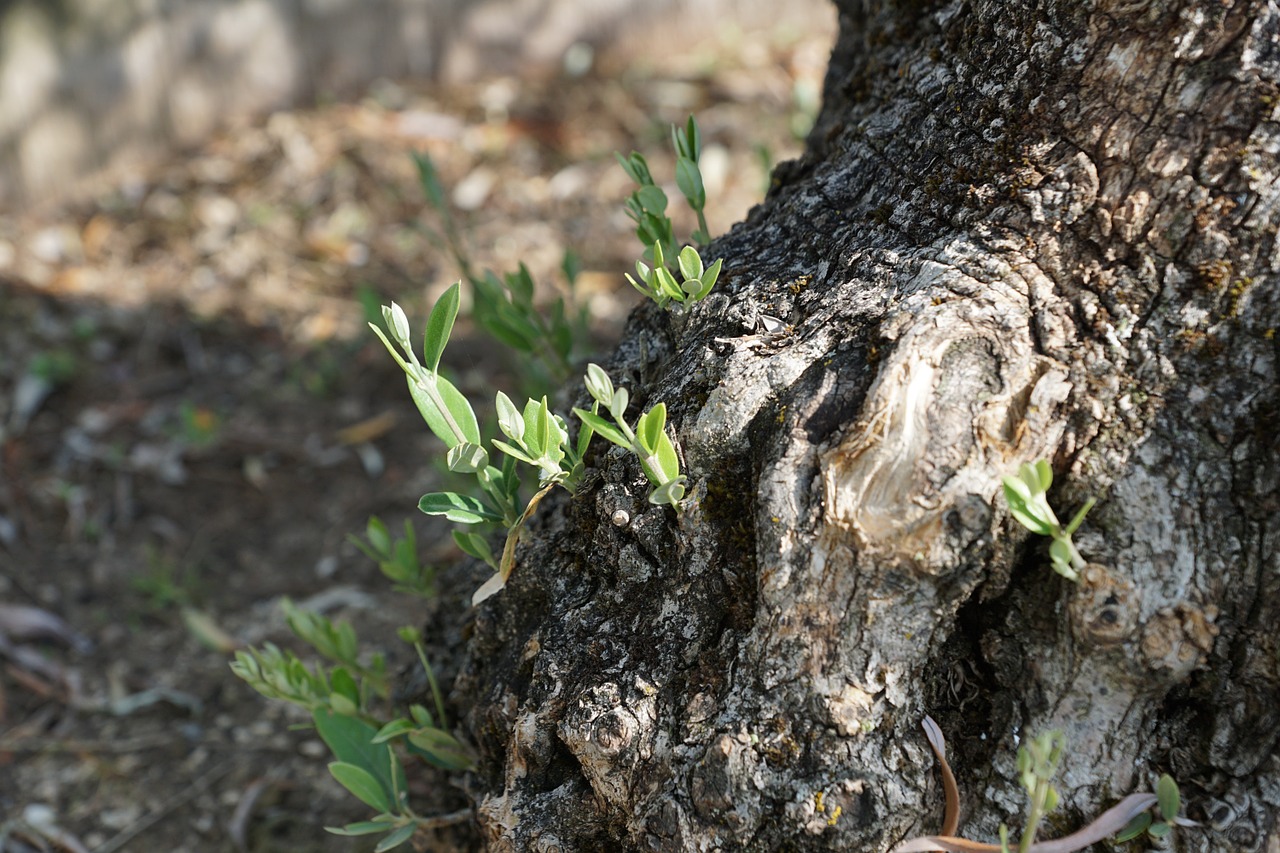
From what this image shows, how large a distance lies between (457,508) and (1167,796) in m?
0.93

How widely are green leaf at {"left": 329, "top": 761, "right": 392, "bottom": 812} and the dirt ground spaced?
22 cm

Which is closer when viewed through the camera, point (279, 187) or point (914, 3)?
point (914, 3)

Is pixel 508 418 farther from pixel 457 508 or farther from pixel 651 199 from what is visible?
pixel 651 199

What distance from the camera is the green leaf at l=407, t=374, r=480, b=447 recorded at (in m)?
1.32

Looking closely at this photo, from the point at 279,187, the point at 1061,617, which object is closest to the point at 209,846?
the point at 1061,617

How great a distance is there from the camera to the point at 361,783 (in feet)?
4.90

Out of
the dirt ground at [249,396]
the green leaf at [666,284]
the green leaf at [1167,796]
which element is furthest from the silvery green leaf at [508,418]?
the green leaf at [1167,796]

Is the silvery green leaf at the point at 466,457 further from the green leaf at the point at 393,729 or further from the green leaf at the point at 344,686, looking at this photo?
the green leaf at the point at 344,686

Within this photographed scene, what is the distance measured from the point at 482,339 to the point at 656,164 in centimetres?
121

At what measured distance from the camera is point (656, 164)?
4.34 meters

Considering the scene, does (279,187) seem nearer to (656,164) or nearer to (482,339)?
(482,339)

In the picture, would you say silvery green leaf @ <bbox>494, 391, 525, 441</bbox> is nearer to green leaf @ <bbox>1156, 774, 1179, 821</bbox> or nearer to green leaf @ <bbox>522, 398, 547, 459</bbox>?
green leaf @ <bbox>522, 398, 547, 459</bbox>

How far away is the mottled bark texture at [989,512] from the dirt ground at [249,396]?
1.66 ft

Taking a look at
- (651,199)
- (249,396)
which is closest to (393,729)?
(651,199)
